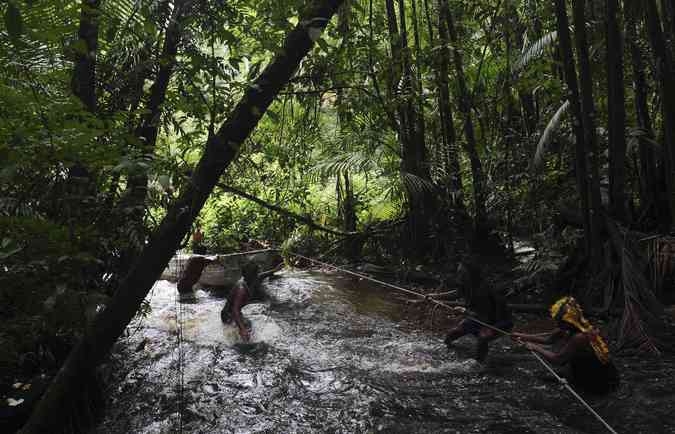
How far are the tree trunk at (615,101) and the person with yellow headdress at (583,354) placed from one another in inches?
126

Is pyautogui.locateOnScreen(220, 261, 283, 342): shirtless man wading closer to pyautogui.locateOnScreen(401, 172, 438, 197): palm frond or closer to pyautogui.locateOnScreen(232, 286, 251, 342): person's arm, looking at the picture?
pyautogui.locateOnScreen(232, 286, 251, 342): person's arm

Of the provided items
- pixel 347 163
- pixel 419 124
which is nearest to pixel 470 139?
pixel 419 124

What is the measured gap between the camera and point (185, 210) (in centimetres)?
321

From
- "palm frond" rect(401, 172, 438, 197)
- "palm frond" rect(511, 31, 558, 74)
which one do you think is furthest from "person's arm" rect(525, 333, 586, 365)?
"palm frond" rect(511, 31, 558, 74)

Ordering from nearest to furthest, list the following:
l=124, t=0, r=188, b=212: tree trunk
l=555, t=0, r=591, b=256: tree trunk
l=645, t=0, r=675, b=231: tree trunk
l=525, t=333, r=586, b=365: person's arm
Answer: l=124, t=0, r=188, b=212: tree trunk, l=525, t=333, r=586, b=365: person's arm, l=645, t=0, r=675, b=231: tree trunk, l=555, t=0, r=591, b=256: tree trunk

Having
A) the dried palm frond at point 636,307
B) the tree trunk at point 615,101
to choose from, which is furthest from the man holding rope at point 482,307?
the tree trunk at point 615,101

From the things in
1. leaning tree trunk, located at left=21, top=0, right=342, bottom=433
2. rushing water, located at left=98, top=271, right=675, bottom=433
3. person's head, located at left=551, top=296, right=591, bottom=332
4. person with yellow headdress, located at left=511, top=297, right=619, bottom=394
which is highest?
leaning tree trunk, located at left=21, top=0, right=342, bottom=433

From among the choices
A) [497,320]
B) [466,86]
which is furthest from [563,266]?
[466,86]

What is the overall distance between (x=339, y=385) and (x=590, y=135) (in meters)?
4.60

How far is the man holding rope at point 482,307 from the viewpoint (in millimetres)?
5945

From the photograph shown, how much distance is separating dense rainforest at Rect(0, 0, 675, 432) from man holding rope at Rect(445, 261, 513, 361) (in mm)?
1286

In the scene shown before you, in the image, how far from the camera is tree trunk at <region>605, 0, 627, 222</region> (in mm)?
6864

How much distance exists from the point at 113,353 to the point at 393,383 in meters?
3.34

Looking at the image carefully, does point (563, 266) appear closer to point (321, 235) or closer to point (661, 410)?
point (661, 410)
